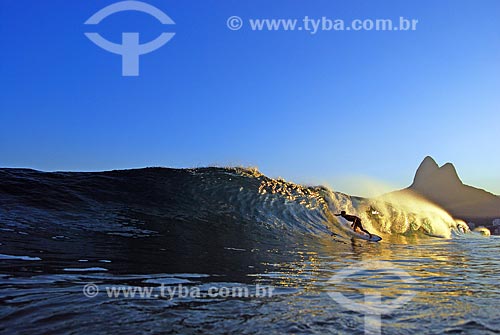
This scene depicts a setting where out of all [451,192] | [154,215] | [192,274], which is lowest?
[192,274]

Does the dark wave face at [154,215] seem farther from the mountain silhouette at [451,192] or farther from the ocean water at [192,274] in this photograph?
the mountain silhouette at [451,192]

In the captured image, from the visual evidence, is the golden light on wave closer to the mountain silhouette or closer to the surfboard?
the surfboard

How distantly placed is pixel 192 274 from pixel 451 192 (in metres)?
52.5

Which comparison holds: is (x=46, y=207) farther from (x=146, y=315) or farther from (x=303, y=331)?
(x=303, y=331)

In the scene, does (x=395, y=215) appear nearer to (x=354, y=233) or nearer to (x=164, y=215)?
(x=354, y=233)

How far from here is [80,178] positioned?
15.5 meters

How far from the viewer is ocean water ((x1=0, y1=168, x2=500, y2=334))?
A: 10.4 feet

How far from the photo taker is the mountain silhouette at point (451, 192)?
147 feet

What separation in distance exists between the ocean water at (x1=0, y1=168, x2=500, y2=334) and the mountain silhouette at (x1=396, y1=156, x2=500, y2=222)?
121 ft

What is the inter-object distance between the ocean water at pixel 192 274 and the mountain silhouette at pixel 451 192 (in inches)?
1453

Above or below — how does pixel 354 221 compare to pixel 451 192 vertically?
below

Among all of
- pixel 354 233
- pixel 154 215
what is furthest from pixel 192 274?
pixel 354 233

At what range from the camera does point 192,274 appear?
536 centimetres

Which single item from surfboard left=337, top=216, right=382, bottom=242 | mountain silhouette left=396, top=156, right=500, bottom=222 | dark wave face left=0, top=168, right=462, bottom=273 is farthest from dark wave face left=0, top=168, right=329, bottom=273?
mountain silhouette left=396, top=156, right=500, bottom=222
